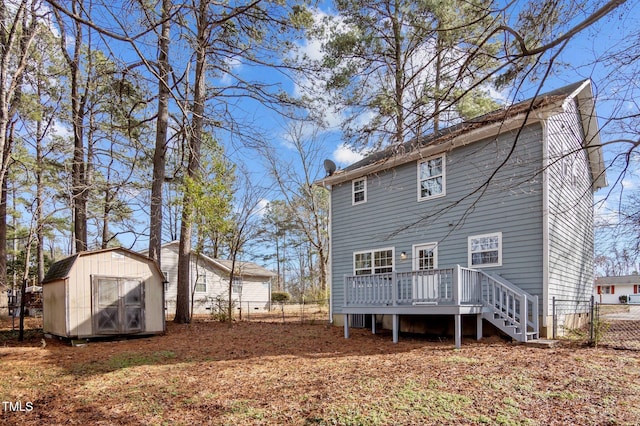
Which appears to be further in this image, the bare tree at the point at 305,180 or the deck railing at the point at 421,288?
the bare tree at the point at 305,180

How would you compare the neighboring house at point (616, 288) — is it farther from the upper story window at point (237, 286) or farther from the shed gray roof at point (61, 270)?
the shed gray roof at point (61, 270)

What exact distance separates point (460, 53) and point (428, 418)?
3670mm

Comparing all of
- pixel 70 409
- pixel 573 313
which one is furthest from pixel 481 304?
pixel 70 409

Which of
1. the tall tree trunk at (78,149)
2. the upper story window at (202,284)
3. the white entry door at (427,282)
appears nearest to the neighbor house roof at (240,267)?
the upper story window at (202,284)

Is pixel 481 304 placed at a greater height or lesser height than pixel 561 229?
lesser

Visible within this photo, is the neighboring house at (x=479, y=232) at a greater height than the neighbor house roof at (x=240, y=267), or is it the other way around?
the neighboring house at (x=479, y=232)

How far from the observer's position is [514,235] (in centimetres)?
905

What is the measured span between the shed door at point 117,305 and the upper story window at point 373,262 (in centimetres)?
627

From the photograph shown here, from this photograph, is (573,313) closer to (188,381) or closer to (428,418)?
(428,418)

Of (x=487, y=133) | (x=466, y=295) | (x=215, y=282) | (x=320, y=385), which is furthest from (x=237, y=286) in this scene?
(x=320, y=385)

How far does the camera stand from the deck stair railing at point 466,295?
802cm

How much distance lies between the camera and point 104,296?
9234 mm

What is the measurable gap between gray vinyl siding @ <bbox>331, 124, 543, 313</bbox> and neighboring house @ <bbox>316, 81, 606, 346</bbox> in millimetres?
26

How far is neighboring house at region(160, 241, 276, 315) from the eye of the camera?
22516mm
